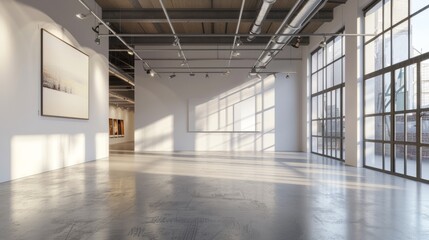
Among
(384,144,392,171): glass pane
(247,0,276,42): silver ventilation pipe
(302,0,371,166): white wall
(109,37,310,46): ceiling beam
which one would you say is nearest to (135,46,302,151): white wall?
(109,37,310,46): ceiling beam

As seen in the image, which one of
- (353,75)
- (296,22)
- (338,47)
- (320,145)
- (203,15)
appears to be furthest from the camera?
(320,145)

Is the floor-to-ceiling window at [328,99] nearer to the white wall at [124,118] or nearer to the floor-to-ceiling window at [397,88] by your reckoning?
the floor-to-ceiling window at [397,88]

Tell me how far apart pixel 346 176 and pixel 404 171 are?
50.9 inches

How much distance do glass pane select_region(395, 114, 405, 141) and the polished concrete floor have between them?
0.97 m

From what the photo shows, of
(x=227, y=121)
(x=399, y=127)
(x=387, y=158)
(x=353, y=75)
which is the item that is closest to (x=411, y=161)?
(x=399, y=127)

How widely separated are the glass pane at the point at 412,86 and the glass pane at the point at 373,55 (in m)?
1.39

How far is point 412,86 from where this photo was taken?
294 inches

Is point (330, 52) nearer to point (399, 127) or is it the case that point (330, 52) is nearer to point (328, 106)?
point (328, 106)

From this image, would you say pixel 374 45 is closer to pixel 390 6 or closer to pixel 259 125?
pixel 390 6

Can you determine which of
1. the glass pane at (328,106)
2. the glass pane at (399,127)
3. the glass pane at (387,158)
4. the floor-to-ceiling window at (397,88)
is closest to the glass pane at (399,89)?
the floor-to-ceiling window at (397,88)

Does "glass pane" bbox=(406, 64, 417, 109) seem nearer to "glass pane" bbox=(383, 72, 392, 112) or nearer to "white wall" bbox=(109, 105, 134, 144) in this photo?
"glass pane" bbox=(383, 72, 392, 112)

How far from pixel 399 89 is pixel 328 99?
5102 mm

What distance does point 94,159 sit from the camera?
11938 millimetres

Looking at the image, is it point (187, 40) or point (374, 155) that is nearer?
point (374, 155)
